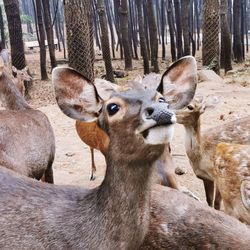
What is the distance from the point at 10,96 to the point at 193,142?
2.44m

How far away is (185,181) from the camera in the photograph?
21.8 ft

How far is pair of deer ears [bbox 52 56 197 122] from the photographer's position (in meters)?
3.20

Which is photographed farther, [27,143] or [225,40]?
[225,40]

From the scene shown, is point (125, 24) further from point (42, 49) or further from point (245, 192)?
point (245, 192)

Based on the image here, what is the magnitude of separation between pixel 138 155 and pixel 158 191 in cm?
116

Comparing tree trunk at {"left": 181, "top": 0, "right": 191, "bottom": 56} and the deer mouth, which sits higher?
the deer mouth

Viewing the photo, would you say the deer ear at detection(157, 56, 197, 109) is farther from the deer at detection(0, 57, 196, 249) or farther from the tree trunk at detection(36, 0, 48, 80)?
the tree trunk at detection(36, 0, 48, 80)

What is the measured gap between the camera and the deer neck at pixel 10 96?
6570 mm

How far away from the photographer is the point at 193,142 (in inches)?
236

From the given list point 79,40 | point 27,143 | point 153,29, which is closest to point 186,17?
point 153,29

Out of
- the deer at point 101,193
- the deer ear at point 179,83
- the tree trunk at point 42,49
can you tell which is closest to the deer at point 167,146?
the deer ear at point 179,83

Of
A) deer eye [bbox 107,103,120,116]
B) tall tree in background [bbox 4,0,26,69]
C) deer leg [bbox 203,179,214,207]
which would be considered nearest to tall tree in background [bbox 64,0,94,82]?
tall tree in background [bbox 4,0,26,69]

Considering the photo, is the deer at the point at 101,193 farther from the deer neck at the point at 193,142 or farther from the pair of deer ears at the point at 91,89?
the deer neck at the point at 193,142

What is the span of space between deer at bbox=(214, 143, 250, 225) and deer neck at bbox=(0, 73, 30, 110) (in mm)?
2758
